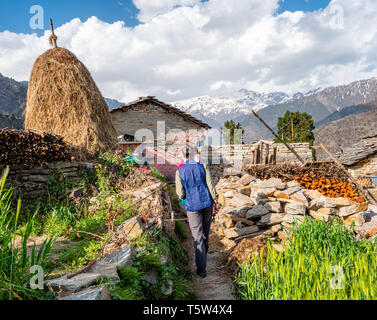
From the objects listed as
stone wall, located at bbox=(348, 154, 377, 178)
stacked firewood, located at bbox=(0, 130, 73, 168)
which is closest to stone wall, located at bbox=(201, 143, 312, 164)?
stone wall, located at bbox=(348, 154, 377, 178)

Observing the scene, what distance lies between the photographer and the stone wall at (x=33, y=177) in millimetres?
5590

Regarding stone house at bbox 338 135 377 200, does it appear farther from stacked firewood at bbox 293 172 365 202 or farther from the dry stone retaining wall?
the dry stone retaining wall

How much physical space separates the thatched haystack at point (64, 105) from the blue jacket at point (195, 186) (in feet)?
14.1

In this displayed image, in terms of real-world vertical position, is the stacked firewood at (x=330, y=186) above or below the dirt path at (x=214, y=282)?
above

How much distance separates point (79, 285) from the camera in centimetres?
230

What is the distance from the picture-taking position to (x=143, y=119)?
16750 millimetres

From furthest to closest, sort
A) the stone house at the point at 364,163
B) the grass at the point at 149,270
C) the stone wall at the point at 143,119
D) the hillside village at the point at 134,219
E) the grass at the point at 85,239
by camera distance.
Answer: the stone wall at the point at 143,119 < the stone house at the point at 364,163 < the grass at the point at 149,270 < the hillside village at the point at 134,219 < the grass at the point at 85,239

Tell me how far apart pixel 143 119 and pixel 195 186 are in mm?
13407

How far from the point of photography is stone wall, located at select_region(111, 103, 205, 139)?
16.5 metres

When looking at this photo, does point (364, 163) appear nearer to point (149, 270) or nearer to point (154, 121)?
point (149, 270)

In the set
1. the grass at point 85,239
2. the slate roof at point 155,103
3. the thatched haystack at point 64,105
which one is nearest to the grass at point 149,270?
the grass at point 85,239

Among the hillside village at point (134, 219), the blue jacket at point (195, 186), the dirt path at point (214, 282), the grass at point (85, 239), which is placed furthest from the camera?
the blue jacket at point (195, 186)

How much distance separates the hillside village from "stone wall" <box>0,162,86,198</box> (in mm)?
21

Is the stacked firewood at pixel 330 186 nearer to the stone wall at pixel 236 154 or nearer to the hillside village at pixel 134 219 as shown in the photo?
the hillside village at pixel 134 219
